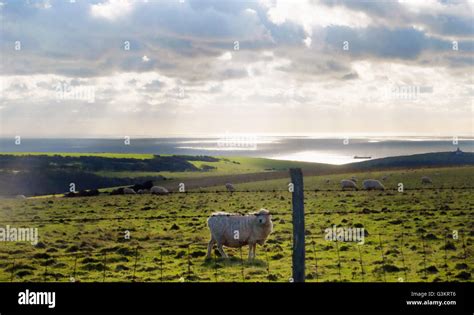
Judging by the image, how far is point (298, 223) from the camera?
8.72 meters

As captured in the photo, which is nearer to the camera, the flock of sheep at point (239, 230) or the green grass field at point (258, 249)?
the green grass field at point (258, 249)

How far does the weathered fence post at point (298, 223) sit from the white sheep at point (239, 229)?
6.07 metres

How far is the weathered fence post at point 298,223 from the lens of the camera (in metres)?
8.65

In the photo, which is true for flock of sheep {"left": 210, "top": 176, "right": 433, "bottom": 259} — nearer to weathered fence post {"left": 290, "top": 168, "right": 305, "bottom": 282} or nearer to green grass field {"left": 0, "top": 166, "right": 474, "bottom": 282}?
green grass field {"left": 0, "top": 166, "right": 474, "bottom": 282}

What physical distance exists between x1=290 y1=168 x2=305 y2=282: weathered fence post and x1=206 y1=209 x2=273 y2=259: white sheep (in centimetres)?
607

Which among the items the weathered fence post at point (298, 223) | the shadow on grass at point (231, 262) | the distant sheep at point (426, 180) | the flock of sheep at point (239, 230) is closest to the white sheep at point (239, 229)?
the flock of sheep at point (239, 230)

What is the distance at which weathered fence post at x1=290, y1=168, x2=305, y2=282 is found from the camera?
340 inches

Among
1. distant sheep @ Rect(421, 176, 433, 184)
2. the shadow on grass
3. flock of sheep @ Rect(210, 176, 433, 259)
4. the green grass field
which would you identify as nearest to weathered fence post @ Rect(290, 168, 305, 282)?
the green grass field

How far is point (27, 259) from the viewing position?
16.0m

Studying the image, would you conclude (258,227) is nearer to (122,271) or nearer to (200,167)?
(122,271)

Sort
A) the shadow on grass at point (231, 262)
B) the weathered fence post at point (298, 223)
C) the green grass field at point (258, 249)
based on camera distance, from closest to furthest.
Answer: the weathered fence post at point (298, 223), the green grass field at point (258, 249), the shadow on grass at point (231, 262)

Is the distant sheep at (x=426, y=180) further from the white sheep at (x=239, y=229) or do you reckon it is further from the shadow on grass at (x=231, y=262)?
the shadow on grass at (x=231, y=262)

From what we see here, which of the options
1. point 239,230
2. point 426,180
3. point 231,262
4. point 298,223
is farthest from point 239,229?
point 426,180
